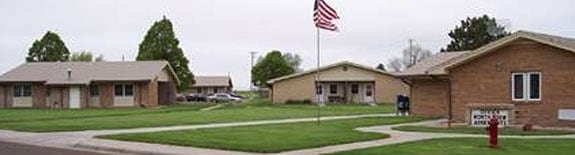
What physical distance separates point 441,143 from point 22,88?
164 ft

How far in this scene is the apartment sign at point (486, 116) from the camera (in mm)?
31000

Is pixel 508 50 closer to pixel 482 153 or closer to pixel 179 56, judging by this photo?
pixel 482 153

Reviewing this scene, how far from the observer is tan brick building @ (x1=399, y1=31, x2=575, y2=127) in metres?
30.0

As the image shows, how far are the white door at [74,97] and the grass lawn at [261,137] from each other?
36.9 metres

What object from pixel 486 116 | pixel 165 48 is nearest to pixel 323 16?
pixel 486 116

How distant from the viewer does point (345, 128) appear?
29.7 metres

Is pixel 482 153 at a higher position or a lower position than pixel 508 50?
lower

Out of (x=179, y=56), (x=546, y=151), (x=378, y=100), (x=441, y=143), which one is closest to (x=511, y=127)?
(x=441, y=143)

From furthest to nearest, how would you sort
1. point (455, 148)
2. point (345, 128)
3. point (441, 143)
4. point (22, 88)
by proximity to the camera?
point (22, 88), point (345, 128), point (441, 143), point (455, 148)

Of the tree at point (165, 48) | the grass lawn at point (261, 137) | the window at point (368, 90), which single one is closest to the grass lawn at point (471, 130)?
the grass lawn at point (261, 137)

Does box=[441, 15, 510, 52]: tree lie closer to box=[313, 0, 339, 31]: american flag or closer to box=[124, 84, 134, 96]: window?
box=[124, 84, 134, 96]: window

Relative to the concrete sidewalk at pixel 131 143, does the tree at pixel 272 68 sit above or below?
above

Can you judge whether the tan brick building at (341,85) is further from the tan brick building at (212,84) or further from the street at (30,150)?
the tan brick building at (212,84)

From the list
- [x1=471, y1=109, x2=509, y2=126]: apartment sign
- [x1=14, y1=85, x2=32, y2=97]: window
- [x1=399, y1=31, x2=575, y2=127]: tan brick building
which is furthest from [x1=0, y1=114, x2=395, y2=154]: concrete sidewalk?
[x1=14, y1=85, x2=32, y2=97]: window
